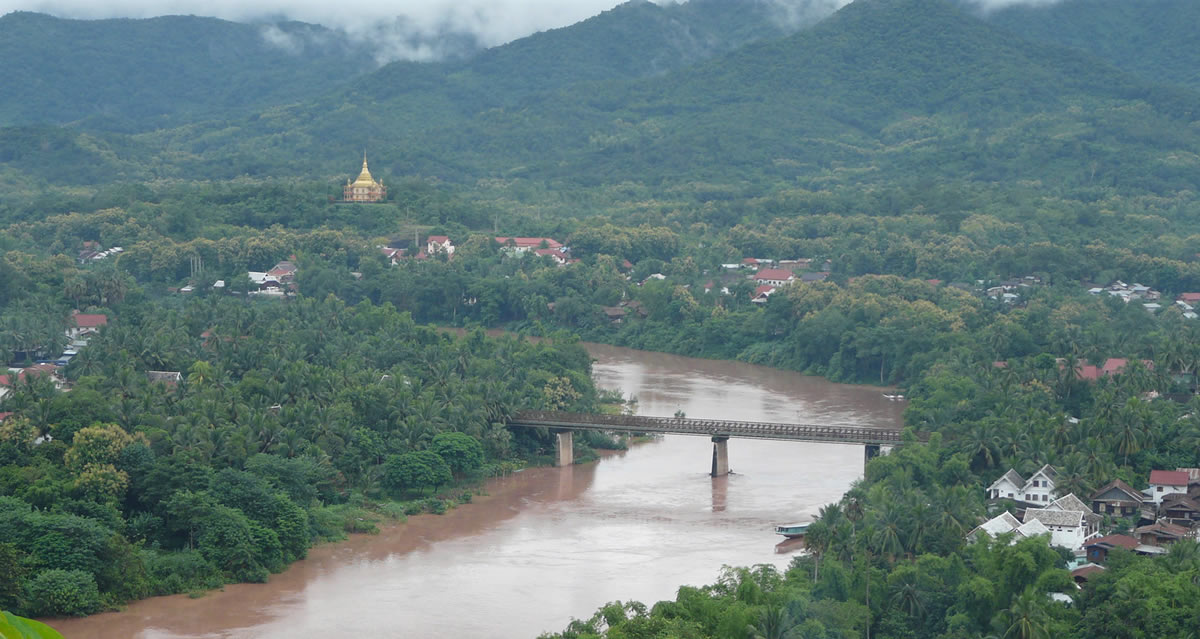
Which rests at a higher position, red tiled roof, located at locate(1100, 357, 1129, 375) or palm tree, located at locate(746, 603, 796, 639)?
red tiled roof, located at locate(1100, 357, 1129, 375)

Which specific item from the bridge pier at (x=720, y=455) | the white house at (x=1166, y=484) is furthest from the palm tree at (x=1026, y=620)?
the bridge pier at (x=720, y=455)

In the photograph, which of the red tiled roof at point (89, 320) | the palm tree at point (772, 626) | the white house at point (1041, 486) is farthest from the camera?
the red tiled roof at point (89, 320)

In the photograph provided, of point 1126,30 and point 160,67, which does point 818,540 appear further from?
point 160,67

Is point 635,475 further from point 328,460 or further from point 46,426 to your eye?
point 46,426

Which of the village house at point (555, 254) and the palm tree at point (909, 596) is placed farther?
the village house at point (555, 254)

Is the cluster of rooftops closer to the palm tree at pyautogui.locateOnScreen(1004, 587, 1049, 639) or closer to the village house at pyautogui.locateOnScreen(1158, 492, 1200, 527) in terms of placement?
the village house at pyautogui.locateOnScreen(1158, 492, 1200, 527)

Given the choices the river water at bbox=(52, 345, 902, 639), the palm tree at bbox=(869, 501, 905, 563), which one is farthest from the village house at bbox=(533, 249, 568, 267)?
the palm tree at bbox=(869, 501, 905, 563)

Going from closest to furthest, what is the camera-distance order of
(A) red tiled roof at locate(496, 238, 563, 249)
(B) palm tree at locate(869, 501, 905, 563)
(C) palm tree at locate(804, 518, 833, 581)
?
1. (B) palm tree at locate(869, 501, 905, 563)
2. (C) palm tree at locate(804, 518, 833, 581)
3. (A) red tiled roof at locate(496, 238, 563, 249)

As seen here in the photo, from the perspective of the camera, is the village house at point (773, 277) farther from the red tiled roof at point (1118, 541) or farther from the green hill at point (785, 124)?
the red tiled roof at point (1118, 541)

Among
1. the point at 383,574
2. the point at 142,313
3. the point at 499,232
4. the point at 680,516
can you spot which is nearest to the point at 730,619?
the point at 383,574
